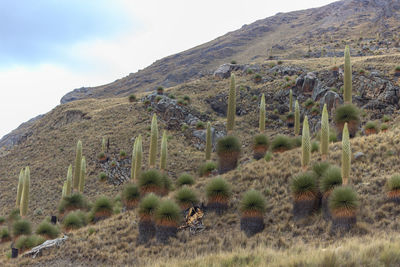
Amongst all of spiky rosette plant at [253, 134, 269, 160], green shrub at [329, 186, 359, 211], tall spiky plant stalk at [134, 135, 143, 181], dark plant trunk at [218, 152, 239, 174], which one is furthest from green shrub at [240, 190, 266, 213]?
tall spiky plant stalk at [134, 135, 143, 181]

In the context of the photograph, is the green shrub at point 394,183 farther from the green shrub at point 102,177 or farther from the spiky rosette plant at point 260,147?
the green shrub at point 102,177

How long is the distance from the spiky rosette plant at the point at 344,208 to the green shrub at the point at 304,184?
4.52 ft

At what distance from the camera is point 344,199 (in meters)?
9.34

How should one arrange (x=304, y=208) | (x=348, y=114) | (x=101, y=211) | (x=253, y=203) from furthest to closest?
1. (x=348, y=114)
2. (x=101, y=211)
3. (x=253, y=203)
4. (x=304, y=208)

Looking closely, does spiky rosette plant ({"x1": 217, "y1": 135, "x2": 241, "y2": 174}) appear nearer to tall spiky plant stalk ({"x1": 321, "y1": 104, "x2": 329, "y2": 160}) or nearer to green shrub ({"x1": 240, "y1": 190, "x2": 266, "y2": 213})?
tall spiky plant stalk ({"x1": 321, "y1": 104, "x2": 329, "y2": 160})

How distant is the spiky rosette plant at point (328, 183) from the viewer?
10500 mm

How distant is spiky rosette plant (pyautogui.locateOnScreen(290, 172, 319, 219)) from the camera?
1085 cm

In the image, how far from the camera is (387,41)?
56.7m

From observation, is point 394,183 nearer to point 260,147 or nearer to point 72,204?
point 260,147

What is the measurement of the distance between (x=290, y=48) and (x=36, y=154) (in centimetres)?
6517

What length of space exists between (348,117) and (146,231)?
13.4 m

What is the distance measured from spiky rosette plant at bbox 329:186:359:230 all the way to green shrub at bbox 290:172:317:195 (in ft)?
4.52

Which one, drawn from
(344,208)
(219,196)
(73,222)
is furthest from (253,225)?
(73,222)

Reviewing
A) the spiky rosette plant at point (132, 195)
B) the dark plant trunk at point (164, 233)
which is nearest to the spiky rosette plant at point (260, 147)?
the spiky rosette plant at point (132, 195)
